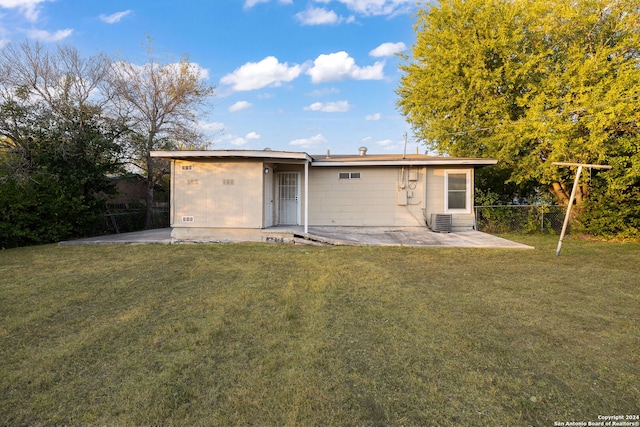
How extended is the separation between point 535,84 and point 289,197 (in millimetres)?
9035

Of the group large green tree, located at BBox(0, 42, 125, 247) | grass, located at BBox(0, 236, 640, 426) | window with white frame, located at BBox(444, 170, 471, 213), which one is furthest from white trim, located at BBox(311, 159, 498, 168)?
large green tree, located at BBox(0, 42, 125, 247)

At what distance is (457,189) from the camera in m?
10.3

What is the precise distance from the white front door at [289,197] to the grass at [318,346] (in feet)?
16.2

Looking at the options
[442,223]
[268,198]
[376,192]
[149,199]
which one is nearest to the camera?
[268,198]

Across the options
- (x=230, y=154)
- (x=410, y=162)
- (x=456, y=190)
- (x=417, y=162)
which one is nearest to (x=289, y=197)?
(x=230, y=154)

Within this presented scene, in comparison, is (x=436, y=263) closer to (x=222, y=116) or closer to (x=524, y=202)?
(x=524, y=202)

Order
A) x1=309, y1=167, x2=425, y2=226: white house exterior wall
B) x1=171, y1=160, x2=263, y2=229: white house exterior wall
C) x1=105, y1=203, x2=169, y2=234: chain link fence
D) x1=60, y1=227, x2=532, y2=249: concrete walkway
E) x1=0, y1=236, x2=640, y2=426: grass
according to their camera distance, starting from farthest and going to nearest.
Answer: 1. x1=105, y1=203, x2=169, y2=234: chain link fence
2. x1=309, y1=167, x2=425, y2=226: white house exterior wall
3. x1=171, y1=160, x2=263, y2=229: white house exterior wall
4. x1=60, y1=227, x2=532, y2=249: concrete walkway
5. x1=0, y1=236, x2=640, y2=426: grass

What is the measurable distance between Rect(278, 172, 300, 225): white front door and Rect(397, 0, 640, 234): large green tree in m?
6.38

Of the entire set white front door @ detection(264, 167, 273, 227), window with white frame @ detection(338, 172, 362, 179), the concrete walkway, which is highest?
window with white frame @ detection(338, 172, 362, 179)

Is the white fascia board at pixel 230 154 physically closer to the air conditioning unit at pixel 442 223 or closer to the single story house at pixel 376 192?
the single story house at pixel 376 192

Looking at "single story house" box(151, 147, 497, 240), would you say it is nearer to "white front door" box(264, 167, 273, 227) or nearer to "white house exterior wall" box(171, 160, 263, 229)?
"white front door" box(264, 167, 273, 227)

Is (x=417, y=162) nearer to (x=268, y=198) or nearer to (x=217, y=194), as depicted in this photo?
(x=268, y=198)

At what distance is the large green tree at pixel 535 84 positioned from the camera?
347 inches

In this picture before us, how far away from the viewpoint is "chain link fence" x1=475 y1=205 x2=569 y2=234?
1062 cm
